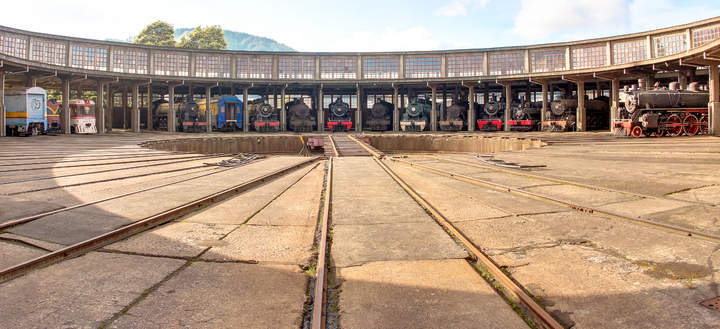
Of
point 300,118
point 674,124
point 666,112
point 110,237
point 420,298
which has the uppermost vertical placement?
point 300,118

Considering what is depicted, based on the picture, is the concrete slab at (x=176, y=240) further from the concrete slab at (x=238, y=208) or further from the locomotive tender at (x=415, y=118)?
the locomotive tender at (x=415, y=118)

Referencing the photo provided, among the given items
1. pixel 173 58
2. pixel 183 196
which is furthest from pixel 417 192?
pixel 173 58

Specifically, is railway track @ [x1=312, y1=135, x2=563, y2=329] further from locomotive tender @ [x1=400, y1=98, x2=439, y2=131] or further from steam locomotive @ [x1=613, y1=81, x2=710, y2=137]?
locomotive tender @ [x1=400, y1=98, x2=439, y2=131]

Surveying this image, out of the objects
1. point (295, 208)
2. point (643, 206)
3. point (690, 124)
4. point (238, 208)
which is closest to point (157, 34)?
point (690, 124)

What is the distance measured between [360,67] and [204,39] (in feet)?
103

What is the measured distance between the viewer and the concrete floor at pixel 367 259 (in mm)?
3180

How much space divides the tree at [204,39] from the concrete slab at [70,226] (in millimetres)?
63506

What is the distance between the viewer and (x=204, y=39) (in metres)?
64.3

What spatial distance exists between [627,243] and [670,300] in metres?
1.71

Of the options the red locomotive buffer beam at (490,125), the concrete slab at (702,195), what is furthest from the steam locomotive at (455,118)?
the concrete slab at (702,195)

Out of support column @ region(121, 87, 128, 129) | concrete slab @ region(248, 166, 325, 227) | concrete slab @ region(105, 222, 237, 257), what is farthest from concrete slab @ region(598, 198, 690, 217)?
support column @ region(121, 87, 128, 129)

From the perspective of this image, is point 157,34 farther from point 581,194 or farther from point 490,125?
point 581,194

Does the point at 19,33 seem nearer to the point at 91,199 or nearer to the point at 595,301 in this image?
the point at 91,199

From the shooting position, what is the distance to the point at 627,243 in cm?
491
